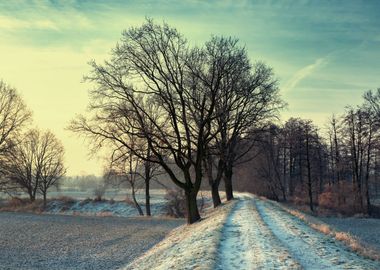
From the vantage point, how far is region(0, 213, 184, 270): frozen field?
18734mm

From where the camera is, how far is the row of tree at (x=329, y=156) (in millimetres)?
54188

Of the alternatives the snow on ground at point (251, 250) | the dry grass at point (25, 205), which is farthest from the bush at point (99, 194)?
the snow on ground at point (251, 250)

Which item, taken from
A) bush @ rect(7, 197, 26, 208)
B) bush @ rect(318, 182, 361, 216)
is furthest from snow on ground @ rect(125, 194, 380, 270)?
bush @ rect(7, 197, 26, 208)

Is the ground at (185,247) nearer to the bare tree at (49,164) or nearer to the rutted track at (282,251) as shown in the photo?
the rutted track at (282,251)

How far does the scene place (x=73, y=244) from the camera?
24.1m

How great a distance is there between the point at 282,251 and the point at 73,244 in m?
15.1

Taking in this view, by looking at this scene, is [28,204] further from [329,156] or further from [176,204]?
[329,156]

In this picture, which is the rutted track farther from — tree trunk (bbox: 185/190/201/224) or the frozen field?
tree trunk (bbox: 185/190/201/224)

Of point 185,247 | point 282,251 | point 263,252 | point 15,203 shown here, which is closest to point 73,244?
point 185,247

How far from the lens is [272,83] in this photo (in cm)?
3628

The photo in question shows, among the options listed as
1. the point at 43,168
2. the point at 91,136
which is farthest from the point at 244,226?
the point at 43,168

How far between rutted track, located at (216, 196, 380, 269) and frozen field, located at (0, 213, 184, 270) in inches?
233

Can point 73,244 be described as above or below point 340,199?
below

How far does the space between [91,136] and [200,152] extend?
23.2ft
